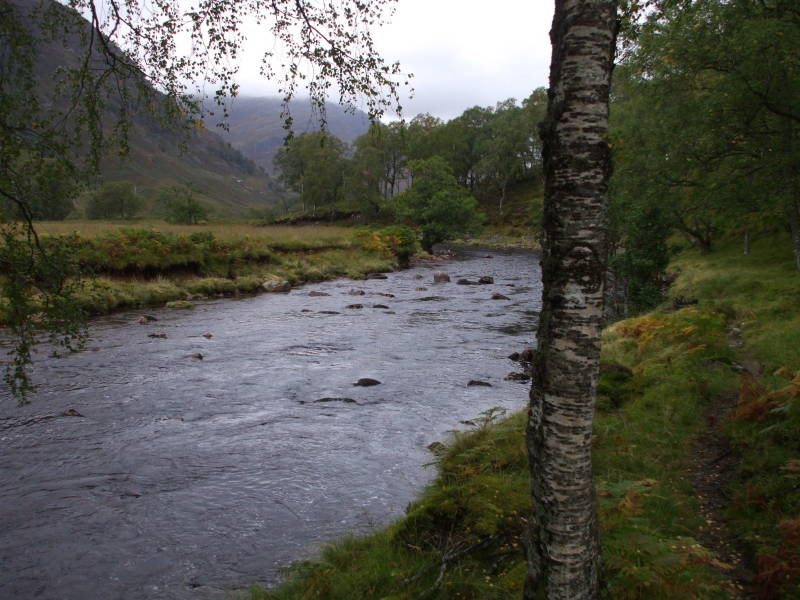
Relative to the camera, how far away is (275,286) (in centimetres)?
3362

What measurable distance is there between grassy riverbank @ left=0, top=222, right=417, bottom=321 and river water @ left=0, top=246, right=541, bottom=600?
434cm

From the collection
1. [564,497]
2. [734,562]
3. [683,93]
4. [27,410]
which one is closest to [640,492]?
[734,562]

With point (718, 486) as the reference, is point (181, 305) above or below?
below

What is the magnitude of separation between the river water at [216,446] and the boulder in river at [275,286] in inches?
436

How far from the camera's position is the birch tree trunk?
3.55 metres

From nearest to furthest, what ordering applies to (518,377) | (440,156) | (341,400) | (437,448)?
(437,448) < (341,400) < (518,377) < (440,156)

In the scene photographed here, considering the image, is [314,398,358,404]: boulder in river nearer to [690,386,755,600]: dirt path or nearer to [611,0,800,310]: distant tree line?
[690,386,755,600]: dirt path

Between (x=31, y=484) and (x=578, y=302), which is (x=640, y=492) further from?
(x=31, y=484)

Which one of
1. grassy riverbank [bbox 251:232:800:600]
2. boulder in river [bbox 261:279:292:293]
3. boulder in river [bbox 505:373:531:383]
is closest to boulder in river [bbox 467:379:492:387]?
boulder in river [bbox 505:373:531:383]

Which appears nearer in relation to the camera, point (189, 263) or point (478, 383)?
point (478, 383)

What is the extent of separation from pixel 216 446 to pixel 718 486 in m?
8.97

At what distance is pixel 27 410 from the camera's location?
12.1 meters

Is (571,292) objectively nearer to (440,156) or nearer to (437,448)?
(437,448)

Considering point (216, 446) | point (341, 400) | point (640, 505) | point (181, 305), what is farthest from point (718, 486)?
point (181, 305)
